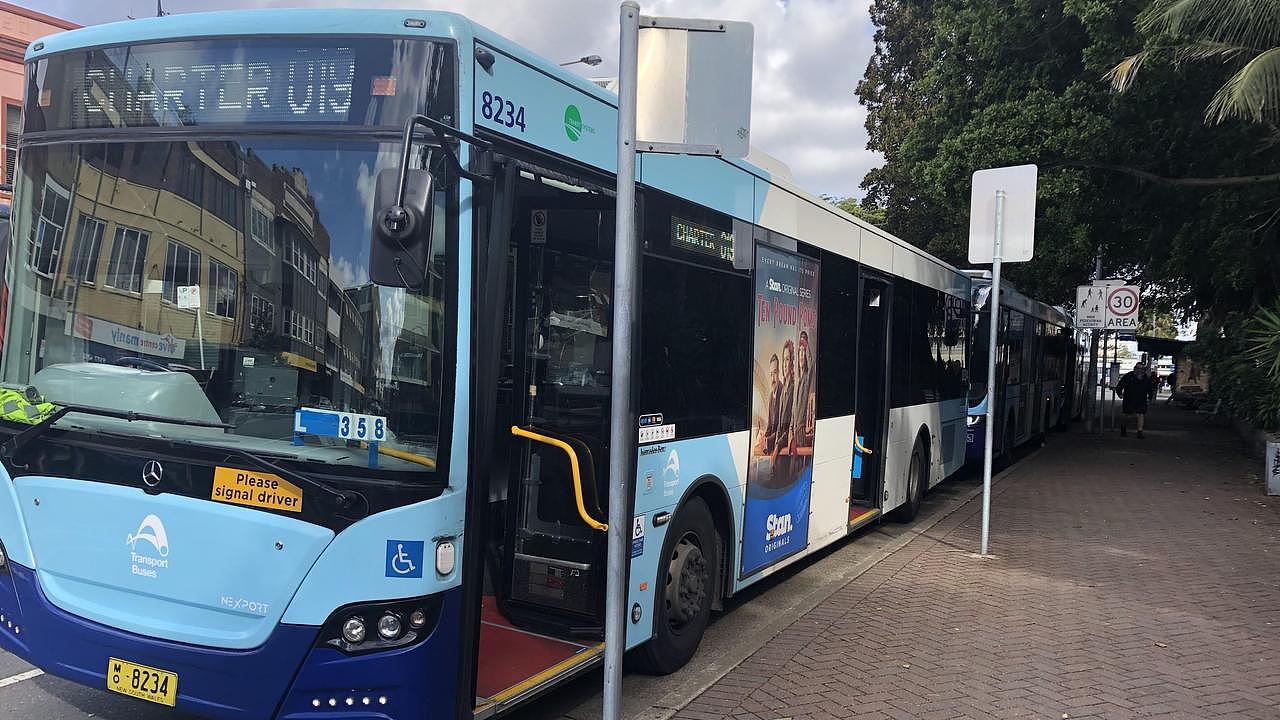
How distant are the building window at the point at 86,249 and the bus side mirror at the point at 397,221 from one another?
144cm

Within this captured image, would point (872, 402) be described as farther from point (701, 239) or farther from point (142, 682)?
point (142, 682)

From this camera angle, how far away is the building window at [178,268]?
3682 millimetres

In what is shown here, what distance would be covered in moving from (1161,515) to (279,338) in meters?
11.4

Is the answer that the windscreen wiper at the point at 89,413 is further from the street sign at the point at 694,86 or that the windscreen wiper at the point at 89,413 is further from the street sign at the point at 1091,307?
the street sign at the point at 1091,307

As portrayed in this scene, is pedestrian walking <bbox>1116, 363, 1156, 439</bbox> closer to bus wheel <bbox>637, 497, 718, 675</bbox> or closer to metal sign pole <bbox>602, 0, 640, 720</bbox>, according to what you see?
bus wheel <bbox>637, 497, 718, 675</bbox>

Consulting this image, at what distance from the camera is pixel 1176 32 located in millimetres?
12070

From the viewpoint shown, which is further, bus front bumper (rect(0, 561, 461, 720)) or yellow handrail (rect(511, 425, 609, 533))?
yellow handrail (rect(511, 425, 609, 533))

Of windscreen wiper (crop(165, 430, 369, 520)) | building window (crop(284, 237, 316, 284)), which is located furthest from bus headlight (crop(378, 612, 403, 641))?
building window (crop(284, 237, 316, 284))

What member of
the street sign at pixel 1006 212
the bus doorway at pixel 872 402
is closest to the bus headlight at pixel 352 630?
the bus doorway at pixel 872 402

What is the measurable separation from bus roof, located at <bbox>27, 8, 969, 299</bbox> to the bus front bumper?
6.75 ft

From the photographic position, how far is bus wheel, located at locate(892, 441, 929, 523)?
1055 cm

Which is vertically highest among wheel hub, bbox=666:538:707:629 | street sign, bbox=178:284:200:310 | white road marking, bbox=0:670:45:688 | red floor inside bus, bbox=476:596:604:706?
street sign, bbox=178:284:200:310

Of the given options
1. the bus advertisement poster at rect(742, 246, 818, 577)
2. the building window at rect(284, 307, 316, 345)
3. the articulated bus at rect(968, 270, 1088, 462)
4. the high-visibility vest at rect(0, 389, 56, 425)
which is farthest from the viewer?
the articulated bus at rect(968, 270, 1088, 462)

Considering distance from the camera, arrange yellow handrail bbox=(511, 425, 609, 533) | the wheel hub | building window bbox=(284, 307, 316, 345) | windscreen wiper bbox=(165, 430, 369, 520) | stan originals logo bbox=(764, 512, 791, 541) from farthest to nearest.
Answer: stan originals logo bbox=(764, 512, 791, 541) < the wheel hub < yellow handrail bbox=(511, 425, 609, 533) < building window bbox=(284, 307, 316, 345) < windscreen wiper bbox=(165, 430, 369, 520)
